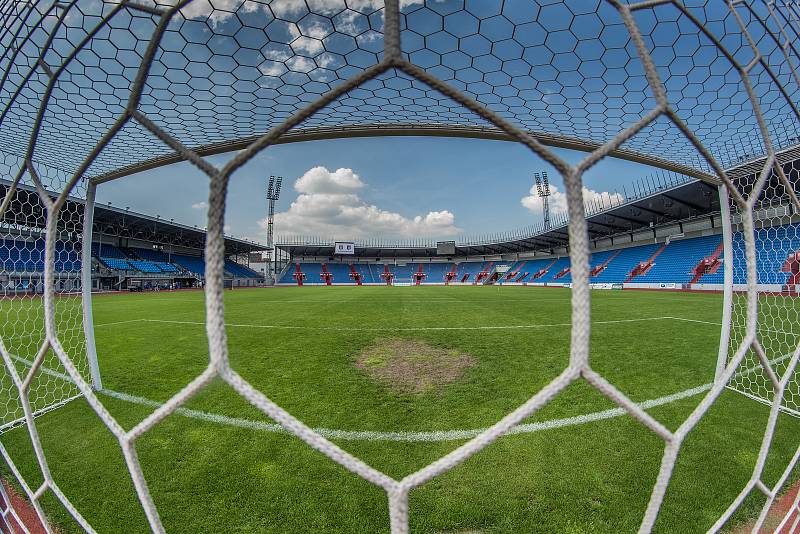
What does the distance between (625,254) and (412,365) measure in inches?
1117

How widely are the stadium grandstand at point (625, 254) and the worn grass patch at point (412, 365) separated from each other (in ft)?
6.77

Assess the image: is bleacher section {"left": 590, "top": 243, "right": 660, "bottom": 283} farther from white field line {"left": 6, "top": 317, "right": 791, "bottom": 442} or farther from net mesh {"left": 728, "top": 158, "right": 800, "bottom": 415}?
white field line {"left": 6, "top": 317, "right": 791, "bottom": 442}

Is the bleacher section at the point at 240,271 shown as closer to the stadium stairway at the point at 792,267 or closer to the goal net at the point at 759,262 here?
the goal net at the point at 759,262

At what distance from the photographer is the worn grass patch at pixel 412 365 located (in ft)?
8.64

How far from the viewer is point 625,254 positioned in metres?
24.8

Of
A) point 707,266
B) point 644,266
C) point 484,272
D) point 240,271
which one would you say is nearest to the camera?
point 707,266

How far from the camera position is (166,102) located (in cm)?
209

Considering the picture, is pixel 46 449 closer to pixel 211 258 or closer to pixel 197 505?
pixel 197 505

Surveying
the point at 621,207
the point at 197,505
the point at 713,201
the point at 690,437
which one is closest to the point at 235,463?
the point at 197,505

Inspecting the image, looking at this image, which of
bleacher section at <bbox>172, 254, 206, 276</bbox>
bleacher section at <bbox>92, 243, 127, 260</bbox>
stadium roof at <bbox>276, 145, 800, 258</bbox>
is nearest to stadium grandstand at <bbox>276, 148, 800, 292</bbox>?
stadium roof at <bbox>276, 145, 800, 258</bbox>

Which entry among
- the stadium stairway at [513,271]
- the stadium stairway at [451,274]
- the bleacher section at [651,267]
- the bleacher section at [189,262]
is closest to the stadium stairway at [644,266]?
the bleacher section at [651,267]

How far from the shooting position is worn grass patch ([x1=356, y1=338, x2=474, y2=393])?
2.63m

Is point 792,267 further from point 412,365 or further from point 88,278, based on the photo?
point 88,278

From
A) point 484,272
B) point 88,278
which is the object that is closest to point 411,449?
point 88,278
